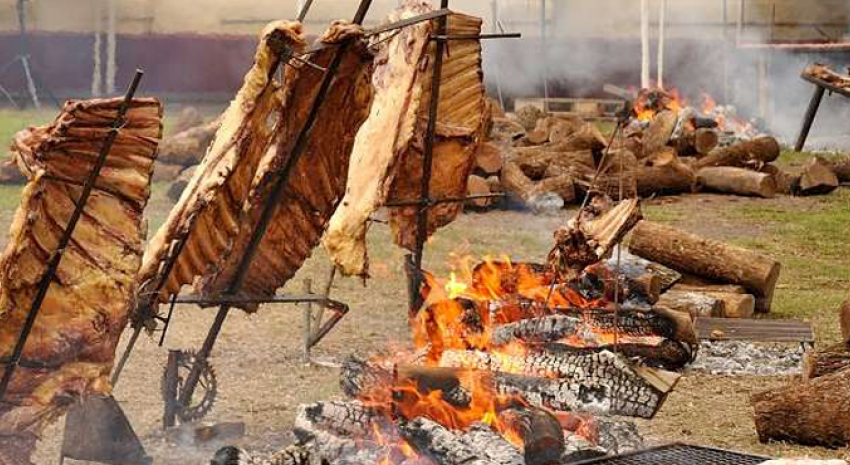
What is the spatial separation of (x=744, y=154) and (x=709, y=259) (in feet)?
28.7

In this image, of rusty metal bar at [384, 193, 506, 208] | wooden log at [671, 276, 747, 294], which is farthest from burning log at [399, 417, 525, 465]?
wooden log at [671, 276, 747, 294]

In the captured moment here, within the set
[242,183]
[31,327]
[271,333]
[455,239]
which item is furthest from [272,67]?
[455,239]

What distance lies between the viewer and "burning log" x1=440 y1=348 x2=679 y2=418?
26.2ft

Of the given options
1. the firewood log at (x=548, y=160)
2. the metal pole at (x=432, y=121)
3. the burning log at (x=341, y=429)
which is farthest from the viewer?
the firewood log at (x=548, y=160)

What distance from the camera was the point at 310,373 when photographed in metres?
9.50

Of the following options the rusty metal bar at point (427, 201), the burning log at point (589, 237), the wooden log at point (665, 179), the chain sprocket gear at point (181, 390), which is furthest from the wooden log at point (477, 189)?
the chain sprocket gear at point (181, 390)

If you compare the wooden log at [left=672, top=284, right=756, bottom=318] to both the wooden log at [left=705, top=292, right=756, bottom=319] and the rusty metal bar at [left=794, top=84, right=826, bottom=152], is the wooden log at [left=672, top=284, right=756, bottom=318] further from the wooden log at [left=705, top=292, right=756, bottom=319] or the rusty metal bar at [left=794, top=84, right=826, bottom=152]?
the rusty metal bar at [left=794, top=84, right=826, bottom=152]

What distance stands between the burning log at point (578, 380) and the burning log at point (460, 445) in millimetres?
1129

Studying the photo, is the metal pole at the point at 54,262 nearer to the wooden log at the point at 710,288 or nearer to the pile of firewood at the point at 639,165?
the wooden log at the point at 710,288

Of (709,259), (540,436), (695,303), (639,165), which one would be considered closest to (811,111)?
(639,165)

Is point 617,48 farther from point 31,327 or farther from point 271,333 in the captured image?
point 31,327

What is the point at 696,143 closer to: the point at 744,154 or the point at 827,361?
the point at 744,154

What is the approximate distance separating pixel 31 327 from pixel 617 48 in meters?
28.0

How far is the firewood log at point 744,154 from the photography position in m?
20.5
